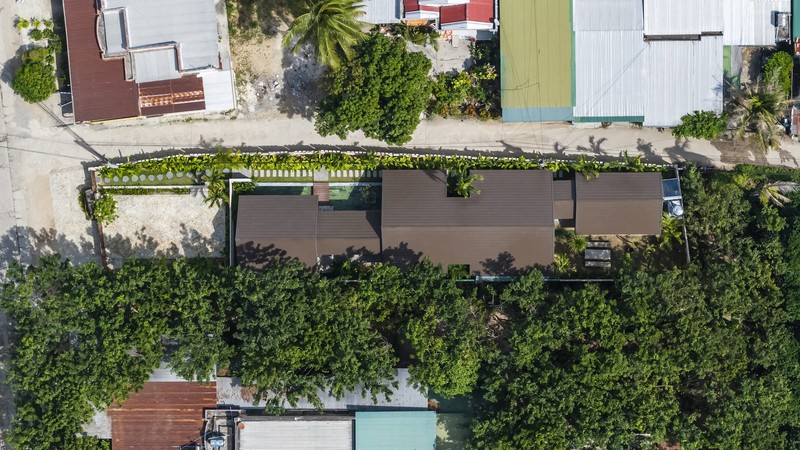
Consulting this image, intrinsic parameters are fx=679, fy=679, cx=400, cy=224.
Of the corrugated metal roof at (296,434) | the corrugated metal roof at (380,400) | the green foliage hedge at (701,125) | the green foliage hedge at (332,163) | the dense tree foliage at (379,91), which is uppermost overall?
the dense tree foliage at (379,91)

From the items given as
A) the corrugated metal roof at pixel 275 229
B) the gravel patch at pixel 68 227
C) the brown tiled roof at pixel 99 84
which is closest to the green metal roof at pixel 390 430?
the corrugated metal roof at pixel 275 229

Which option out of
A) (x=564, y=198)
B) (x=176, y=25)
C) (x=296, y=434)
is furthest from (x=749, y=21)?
(x=296, y=434)

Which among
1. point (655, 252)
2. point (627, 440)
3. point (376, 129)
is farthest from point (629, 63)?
point (627, 440)

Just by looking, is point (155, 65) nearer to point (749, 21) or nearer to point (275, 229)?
point (275, 229)

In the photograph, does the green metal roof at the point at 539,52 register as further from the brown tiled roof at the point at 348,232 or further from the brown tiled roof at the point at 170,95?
the brown tiled roof at the point at 170,95

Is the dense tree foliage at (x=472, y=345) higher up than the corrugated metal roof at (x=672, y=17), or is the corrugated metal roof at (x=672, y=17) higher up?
the corrugated metal roof at (x=672, y=17)

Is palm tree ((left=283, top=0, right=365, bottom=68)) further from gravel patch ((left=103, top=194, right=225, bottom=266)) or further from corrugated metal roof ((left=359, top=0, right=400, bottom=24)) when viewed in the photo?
gravel patch ((left=103, top=194, right=225, bottom=266))
